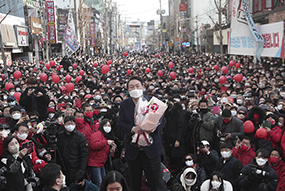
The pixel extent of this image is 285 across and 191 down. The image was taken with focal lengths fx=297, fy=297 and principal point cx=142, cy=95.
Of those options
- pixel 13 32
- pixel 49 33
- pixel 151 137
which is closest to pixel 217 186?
pixel 151 137

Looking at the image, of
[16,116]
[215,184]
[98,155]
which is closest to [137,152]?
[215,184]

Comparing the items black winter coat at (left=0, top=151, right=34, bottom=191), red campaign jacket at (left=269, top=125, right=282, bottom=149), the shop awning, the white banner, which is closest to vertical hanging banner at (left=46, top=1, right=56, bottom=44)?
the shop awning

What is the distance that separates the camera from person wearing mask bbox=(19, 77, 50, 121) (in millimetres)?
6465

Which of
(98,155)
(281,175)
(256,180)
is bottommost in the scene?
(281,175)

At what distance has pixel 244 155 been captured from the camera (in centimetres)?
517

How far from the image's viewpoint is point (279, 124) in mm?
5809

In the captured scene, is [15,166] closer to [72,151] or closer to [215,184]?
[72,151]

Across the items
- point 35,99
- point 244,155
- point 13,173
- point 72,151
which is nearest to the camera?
point 13,173

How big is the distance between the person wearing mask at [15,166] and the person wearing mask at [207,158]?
290 cm

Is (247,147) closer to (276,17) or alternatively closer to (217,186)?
(217,186)

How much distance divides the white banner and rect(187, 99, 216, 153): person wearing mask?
25.0 ft

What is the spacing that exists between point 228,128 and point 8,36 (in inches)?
1100

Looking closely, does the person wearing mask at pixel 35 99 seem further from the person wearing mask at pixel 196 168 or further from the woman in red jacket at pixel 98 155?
the person wearing mask at pixel 196 168

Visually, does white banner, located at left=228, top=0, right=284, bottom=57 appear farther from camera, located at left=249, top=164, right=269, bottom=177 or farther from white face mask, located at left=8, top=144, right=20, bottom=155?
white face mask, located at left=8, top=144, right=20, bottom=155
